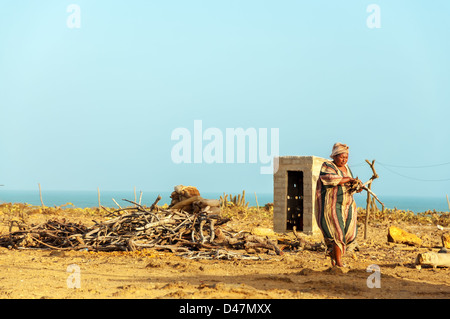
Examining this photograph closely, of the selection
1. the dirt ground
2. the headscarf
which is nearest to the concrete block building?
the dirt ground

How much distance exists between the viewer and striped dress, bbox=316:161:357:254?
884cm

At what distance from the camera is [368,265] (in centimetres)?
1023

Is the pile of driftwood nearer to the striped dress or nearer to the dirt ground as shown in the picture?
the dirt ground

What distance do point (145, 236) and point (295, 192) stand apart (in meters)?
6.49

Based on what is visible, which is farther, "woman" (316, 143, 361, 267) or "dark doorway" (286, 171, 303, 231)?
"dark doorway" (286, 171, 303, 231)

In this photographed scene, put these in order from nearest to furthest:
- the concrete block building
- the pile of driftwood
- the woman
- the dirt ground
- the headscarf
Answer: the dirt ground, the woman, the headscarf, the pile of driftwood, the concrete block building

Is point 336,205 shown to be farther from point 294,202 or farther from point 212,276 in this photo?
point 294,202

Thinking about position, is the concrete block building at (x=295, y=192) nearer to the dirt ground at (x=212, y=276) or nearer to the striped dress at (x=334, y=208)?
the dirt ground at (x=212, y=276)

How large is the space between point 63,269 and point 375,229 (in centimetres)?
1162

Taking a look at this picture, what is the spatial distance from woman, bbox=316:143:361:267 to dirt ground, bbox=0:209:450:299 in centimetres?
51

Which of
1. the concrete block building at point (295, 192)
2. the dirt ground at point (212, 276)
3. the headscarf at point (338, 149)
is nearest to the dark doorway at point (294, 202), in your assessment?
the concrete block building at point (295, 192)

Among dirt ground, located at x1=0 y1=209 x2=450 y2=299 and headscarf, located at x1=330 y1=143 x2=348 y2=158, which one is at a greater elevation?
headscarf, located at x1=330 y1=143 x2=348 y2=158
